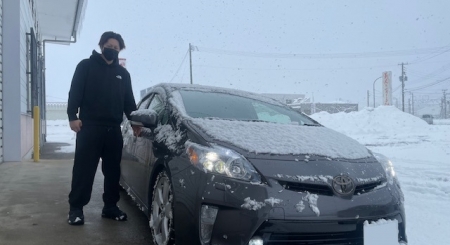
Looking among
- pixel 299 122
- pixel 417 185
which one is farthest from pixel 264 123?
pixel 417 185

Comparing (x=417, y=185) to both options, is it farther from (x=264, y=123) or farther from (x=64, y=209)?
(x=64, y=209)

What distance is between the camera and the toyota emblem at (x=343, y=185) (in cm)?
247

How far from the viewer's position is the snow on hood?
8.87 ft

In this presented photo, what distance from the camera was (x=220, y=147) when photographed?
2.62 meters

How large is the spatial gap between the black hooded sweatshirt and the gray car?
45 cm

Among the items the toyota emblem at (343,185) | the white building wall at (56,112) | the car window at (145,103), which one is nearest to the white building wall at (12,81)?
the car window at (145,103)

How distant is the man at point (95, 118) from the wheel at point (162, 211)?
845mm

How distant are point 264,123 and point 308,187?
107 cm

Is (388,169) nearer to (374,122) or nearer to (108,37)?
(108,37)

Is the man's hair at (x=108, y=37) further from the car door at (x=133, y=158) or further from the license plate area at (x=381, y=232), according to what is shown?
the license plate area at (x=381, y=232)

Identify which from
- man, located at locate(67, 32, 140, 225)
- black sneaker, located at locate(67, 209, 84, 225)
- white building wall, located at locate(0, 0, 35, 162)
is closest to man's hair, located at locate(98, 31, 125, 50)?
man, located at locate(67, 32, 140, 225)

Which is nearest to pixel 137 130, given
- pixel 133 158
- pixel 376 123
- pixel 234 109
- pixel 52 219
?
pixel 133 158

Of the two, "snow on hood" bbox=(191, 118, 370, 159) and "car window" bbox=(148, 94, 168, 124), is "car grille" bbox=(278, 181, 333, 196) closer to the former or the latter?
"snow on hood" bbox=(191, 118, 370, 159)

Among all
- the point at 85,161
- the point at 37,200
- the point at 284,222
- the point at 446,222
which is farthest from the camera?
the point at 37,200
